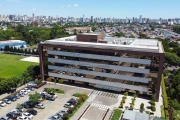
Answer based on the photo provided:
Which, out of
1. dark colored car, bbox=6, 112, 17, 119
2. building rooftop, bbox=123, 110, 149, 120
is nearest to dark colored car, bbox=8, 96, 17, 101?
dark colored car, bbox=6, 112, 17, 119

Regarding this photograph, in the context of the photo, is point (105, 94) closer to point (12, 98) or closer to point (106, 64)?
point (106, 64)

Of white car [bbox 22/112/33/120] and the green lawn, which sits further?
the green lawn

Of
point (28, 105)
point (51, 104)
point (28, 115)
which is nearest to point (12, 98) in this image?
point (28, 105)

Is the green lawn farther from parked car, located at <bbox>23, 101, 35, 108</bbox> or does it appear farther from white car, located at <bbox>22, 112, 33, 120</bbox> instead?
white car, located at <bbox>22, 112, 33, 120</bbox>

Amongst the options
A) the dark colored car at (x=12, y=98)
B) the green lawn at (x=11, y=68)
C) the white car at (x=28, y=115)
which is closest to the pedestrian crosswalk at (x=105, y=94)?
the white car at (x=28, y=115)

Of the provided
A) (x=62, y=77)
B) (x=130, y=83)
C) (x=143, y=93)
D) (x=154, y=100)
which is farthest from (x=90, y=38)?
(x=154, y=100)

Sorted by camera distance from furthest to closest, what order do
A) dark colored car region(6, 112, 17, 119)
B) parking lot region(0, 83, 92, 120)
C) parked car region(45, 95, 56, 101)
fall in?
parked car region(45, 95, 56, 101)
parking lot region(0, 83, 92, 120)
dark colored car region(6, 112, 17, 119)

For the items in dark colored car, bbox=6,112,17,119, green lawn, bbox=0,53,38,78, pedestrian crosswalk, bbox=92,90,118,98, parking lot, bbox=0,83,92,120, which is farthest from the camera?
green lawn, bbox=0,53,38,78

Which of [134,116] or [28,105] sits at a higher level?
[134,116]

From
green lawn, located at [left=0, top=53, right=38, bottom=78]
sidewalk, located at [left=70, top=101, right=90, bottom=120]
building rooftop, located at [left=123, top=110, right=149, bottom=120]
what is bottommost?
sidewalk, located at [left=70, top=101, right=90, bottom=120]
